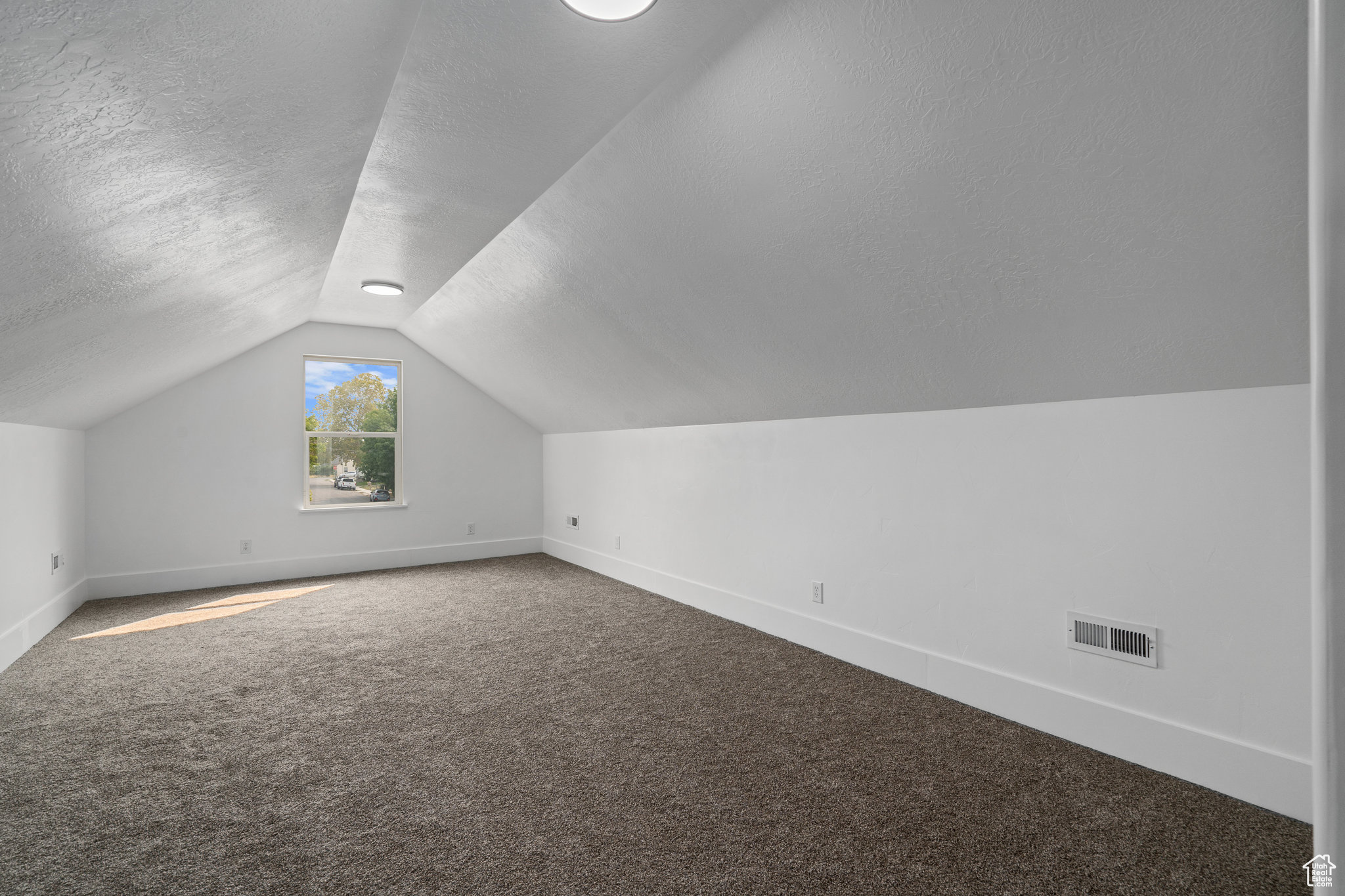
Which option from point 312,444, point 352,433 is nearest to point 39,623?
point 312,444

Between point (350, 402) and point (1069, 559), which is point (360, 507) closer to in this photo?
point (350, 402)

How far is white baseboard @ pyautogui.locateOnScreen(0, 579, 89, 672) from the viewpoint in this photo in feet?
11.8

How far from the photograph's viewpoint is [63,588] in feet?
15.2

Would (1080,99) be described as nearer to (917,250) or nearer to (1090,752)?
(917,250)

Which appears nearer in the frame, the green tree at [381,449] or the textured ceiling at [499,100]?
the textured ceiling at [499,100]

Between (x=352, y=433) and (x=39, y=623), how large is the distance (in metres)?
2.67

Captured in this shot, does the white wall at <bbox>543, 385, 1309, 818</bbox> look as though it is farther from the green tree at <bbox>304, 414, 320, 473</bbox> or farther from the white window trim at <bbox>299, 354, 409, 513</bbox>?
the green tree at <bbox>304, 414, 320, 473</bbox>

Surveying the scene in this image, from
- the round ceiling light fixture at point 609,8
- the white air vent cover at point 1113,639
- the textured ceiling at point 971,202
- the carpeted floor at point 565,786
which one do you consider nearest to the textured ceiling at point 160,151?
the round ceiling light fixture at point 609,8

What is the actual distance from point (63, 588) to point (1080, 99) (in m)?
6.17

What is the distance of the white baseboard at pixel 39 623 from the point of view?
3.58m

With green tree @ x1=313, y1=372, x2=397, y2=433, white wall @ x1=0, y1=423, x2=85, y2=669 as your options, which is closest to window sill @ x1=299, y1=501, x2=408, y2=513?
green tree @ x1=313, y1=372, x2=397, y2=433

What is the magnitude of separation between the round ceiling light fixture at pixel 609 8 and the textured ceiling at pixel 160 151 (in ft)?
1.35

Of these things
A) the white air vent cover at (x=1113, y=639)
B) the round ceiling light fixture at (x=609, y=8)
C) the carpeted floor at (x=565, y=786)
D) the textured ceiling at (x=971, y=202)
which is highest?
the round ceiling light fixture at (x=609, y=8)

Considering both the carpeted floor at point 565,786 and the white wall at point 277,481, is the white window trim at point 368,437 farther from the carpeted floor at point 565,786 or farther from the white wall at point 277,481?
the carpeted floor at point 565,786
